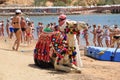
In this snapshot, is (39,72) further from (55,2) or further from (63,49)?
(55,2)

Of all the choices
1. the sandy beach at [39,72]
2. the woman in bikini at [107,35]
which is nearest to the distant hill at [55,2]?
the woman in bikini at [107,35]

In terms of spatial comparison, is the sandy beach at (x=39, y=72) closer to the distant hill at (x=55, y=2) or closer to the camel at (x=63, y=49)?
the camel at (x=63, y=49)

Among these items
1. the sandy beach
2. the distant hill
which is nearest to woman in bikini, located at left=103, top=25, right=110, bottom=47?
the sandy beach

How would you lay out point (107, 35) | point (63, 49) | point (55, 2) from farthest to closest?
point (55, 2), point (107, 35), point (63, 49)

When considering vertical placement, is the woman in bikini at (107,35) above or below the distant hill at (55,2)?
above

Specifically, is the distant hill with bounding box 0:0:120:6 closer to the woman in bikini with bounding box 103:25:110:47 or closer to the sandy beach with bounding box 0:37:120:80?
the woman in bikini with bounding box 103:25:110:47

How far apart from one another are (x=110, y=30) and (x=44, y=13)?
9148 centimetres

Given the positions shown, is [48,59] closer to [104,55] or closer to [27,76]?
[27,76]

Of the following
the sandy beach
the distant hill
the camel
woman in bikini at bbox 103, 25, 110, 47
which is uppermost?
the camel

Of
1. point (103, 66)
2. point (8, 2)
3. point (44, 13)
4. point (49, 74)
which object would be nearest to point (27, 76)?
point (49, 74)

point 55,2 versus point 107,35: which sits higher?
point 107,35

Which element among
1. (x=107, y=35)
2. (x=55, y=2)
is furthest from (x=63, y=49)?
(x=55, y=2)

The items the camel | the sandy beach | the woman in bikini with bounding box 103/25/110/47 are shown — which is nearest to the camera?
the sandy beach

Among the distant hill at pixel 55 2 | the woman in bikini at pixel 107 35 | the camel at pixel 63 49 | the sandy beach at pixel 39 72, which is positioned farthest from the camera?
the distant hill at pixel 55 2
